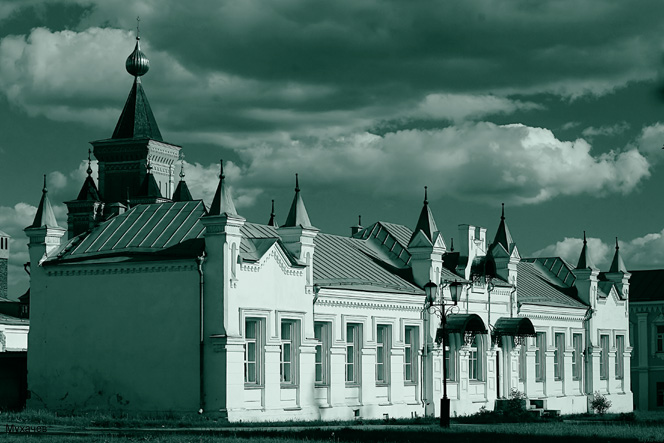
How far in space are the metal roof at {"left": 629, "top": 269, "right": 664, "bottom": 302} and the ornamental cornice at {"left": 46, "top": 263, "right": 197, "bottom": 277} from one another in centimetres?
4132

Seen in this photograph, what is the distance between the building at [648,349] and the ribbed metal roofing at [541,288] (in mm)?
11209

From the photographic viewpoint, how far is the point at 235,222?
37.2 metres

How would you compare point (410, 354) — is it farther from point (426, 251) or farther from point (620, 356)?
point (620, 356)

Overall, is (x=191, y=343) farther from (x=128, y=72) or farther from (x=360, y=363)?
(x=128, y=72)

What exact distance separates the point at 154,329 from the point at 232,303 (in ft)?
9.67

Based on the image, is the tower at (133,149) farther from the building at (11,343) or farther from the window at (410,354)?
the window at (410,354)

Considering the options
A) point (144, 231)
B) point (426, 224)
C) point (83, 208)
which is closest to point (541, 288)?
point (426, 224)

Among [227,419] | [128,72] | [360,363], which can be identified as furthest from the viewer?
[128,72]

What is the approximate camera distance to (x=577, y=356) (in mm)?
60438

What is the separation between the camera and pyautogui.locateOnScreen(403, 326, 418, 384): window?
154 ft

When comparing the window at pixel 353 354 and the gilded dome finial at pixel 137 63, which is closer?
the window at pixel 353 354

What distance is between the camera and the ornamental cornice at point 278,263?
38.1 m

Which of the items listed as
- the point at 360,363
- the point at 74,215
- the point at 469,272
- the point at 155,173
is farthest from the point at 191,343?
the point at 155,173

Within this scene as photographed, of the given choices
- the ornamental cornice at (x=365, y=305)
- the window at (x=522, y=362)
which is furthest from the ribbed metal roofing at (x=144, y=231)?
the window at (x=522, y=362)
